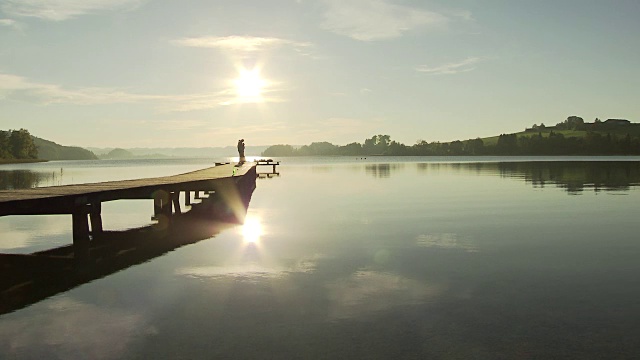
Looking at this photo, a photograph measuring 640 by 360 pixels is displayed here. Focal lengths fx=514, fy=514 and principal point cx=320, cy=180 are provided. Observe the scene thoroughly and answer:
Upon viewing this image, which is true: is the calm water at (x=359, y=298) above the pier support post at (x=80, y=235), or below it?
below

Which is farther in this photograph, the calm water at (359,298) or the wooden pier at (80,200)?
the wooden pier at (80,200)

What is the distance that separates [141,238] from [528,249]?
1483 cm

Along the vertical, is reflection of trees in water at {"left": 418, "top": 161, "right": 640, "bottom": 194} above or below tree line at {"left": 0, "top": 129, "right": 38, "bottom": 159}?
below

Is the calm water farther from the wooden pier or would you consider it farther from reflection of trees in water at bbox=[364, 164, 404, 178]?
reflection of trees in water at bbox=[364, 164, 404, 178]

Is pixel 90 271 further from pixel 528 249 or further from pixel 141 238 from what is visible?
pixel 528 249

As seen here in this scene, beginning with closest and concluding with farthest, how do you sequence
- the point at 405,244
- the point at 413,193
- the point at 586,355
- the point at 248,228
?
the point at 586,355 → the point at 405,244 → the point at 248,228 → the point at 413,193

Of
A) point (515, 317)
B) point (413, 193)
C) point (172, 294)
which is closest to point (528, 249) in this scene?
point (515, 317)

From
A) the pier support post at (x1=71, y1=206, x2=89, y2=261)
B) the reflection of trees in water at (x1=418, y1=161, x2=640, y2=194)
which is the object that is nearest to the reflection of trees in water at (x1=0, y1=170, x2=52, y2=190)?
the pier support post at (x1=71, y1=206, x2=89, y2=261)

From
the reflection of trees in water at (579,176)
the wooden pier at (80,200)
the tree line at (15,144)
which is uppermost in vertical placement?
the tree line at (15,144)

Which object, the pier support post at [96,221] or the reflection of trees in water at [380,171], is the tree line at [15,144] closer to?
the reflection of trees in water at [380,171]

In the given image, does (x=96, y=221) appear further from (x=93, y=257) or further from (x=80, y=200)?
(x=80, y=200)

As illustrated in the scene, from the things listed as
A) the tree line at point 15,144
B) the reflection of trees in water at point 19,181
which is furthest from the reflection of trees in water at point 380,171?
the tree line at point 15,144

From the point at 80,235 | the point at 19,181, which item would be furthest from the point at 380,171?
the point at 80,235

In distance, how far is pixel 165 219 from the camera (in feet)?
82.4
